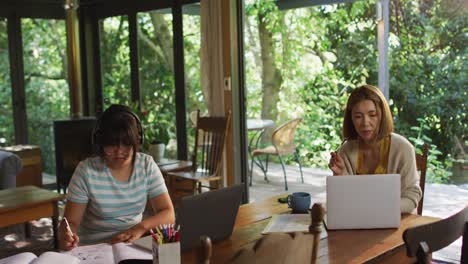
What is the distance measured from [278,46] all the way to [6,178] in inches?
128

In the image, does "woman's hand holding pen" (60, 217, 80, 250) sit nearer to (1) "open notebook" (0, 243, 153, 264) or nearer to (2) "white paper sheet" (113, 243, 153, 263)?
(1) "open notebook" (0, 243, 153, 264)

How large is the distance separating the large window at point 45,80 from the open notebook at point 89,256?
476 cm

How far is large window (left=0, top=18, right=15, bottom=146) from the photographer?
5766mm

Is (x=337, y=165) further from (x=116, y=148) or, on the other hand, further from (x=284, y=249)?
(x=284, y=249)

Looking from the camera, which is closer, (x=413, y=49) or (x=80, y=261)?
(x=80, y=261)

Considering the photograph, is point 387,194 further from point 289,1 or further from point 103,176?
point 289,1

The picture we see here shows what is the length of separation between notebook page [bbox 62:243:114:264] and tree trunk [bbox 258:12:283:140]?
14.4 ft

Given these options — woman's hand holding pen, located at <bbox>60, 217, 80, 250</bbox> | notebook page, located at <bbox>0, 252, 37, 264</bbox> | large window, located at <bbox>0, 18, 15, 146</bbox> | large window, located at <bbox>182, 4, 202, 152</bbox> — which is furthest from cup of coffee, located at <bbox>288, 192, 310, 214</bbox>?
large window, located at <bbox>0, 18, 15, 146</bbox>

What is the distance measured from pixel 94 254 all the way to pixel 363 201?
92cm

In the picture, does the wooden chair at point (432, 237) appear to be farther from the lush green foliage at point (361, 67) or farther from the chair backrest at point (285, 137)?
the chair backrest at point (285, 137)

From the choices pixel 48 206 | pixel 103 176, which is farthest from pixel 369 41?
pixel 103 176

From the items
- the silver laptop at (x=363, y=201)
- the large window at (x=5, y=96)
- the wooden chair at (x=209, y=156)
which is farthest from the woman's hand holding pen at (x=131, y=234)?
the large window at (x=5, y=96)

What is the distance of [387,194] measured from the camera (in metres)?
1.76

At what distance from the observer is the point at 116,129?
78.0 inches
